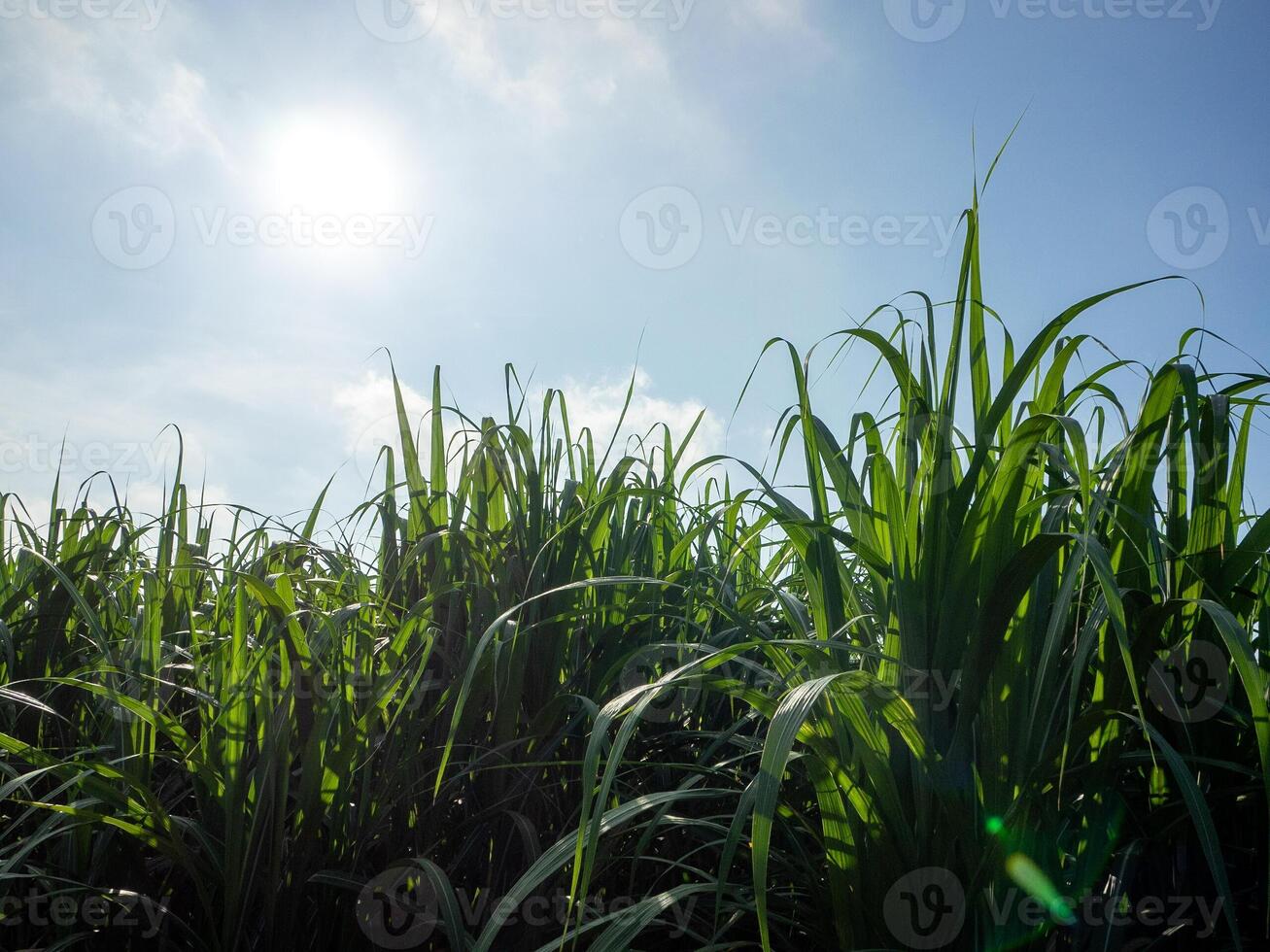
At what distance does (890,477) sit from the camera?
91 centimetres

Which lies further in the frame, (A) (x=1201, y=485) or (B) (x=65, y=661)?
(B) (x=65, y=661)

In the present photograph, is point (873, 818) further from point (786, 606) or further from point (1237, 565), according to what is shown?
point (1237, 565)

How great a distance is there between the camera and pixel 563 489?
4.99ft

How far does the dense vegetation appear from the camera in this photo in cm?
80

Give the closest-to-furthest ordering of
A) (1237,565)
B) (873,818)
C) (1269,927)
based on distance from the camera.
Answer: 1. (1269,927)
2. (873,818)
3. (1237,565)

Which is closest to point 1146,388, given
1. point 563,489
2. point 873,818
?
point 873,818

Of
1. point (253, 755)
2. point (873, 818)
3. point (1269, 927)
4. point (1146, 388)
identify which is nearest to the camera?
point (1269, 927)

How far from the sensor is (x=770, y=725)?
2.31 ft

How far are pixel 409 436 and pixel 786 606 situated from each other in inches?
33.1

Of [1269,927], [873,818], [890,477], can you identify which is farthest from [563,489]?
[1269,927]

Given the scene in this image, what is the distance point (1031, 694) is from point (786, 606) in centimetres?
32

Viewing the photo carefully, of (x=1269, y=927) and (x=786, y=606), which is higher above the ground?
(x=786, y=606)

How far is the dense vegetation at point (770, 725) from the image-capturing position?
0.80 metres

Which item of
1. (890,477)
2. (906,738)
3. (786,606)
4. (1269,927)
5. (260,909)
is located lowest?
(260,909)
